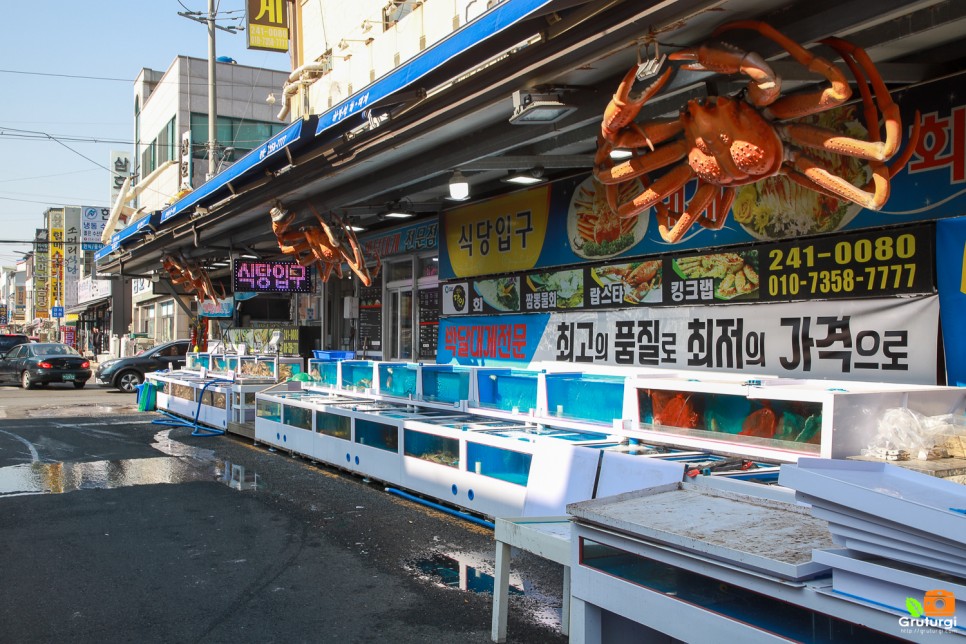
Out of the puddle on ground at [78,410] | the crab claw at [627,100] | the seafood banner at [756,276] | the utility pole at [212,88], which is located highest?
the utility pole at [212,88]

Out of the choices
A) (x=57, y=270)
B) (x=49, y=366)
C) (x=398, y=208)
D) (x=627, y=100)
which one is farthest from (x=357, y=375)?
(x=57, y=270)

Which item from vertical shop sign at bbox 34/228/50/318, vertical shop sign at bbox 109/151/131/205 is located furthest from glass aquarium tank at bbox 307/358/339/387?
vertical shop sign at bbox 34/228/50/318

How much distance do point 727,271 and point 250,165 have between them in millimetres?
6796

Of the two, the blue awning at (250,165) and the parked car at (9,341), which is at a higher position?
the blue awning at (250,165)

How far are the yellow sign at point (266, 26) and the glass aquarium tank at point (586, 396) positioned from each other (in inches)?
748

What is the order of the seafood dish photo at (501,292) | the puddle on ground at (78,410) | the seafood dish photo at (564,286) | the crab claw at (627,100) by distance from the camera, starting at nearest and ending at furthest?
the crab claw at (627,100)
the seafood dish photo at (564,286)
the seafood dish photo at (501,292)
the puddle on ground at (78,410)

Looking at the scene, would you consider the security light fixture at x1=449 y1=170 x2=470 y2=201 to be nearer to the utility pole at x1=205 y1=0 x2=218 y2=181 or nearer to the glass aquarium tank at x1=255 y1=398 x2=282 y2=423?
the glass aquarium tank at x1=255 y1=398 x2=282 y2=423

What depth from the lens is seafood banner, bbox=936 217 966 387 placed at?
6.09 m

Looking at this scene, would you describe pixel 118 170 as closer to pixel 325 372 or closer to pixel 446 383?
pixel 325 372

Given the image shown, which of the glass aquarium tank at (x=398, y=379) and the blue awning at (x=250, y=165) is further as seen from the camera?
the blue awning at (x=250, y=165)

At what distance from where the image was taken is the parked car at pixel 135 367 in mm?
23578

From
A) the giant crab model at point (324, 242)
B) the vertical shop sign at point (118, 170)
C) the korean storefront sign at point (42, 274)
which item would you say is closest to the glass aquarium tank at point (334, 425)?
the giant crab model at point (324, 242)

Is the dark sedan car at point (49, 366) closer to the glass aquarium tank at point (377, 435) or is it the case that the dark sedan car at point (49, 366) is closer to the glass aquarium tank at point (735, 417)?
the glass aquarium tank at point (377, 435)

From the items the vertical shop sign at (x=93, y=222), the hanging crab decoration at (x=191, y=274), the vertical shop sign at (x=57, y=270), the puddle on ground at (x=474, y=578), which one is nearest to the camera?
the puddle on ground at (x=474, y=578)
